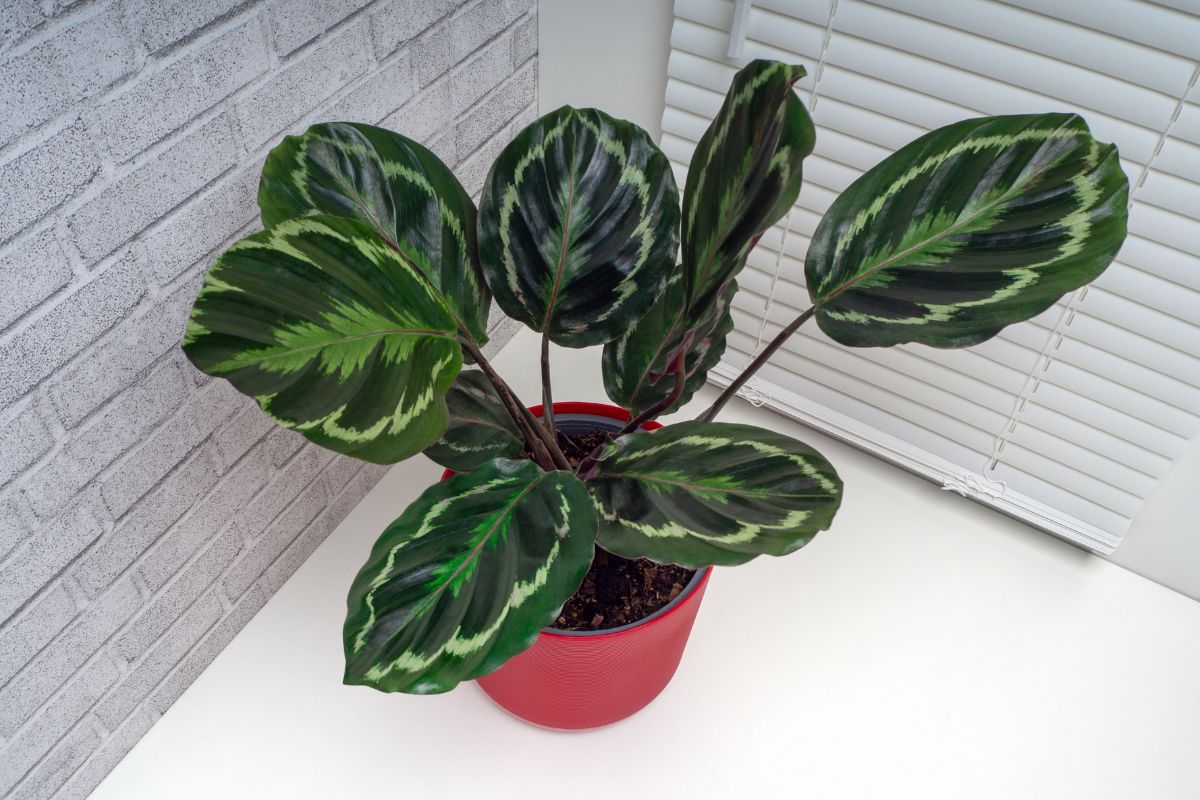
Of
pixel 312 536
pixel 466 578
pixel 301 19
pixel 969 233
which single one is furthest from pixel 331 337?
pixel 312 536

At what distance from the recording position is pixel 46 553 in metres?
0.91

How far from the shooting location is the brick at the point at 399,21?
1.06m

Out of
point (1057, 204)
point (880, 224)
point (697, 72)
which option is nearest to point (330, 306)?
point (880, 224)

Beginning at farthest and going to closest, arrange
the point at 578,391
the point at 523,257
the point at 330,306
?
1. the point at 578,391
2. the point at 523,257
3. the point at 330,306

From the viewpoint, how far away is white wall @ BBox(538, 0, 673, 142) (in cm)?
133

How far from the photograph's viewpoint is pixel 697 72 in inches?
50.9

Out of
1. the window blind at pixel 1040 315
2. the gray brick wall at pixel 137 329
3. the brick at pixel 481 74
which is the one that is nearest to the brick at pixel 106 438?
the gray brick wall at pixel 137 329

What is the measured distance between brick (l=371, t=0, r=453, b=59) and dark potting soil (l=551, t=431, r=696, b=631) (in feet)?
2.03

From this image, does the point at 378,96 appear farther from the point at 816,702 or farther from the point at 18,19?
the point at 816,702

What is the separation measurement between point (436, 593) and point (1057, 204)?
0.60 m

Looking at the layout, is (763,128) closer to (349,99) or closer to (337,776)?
(349,99)

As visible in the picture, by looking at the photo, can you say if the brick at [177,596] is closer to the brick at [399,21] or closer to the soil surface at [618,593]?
the soil surface at [618,593]

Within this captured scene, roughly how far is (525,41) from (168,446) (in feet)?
2.47

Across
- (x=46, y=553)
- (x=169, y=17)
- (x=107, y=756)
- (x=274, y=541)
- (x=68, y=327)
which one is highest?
(x=169, y=17)
